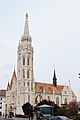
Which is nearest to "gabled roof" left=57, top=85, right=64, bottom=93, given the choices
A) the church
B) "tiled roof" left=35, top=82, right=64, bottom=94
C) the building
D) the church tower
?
"tiled roof" left=35, top=82, right=64, bottom=94

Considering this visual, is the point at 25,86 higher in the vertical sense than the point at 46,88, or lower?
lower

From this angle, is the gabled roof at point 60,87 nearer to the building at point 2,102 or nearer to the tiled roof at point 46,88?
the tiled roof at point 46,88

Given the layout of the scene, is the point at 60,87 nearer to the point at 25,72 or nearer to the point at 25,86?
the point at 25,72

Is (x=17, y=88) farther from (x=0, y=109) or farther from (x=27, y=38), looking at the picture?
(x=0, y=109)

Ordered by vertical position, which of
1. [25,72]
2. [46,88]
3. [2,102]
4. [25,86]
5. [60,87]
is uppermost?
[25,72]

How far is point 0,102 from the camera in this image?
146 metres

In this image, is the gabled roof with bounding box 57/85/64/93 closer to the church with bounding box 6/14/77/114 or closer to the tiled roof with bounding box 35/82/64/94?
the tiled roof with bounding box 35/82/64/94

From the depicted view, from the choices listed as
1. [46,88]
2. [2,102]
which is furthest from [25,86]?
[2,102]

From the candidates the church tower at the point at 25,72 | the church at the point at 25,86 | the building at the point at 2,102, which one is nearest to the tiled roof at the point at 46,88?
the church at the point at 25,86

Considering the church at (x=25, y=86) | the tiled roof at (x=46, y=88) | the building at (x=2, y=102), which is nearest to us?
the church at (x=25, y=86)

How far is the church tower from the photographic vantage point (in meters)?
116

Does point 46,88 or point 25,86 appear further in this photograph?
point 46,88

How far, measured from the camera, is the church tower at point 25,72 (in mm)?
116125

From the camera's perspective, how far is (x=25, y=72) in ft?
388
